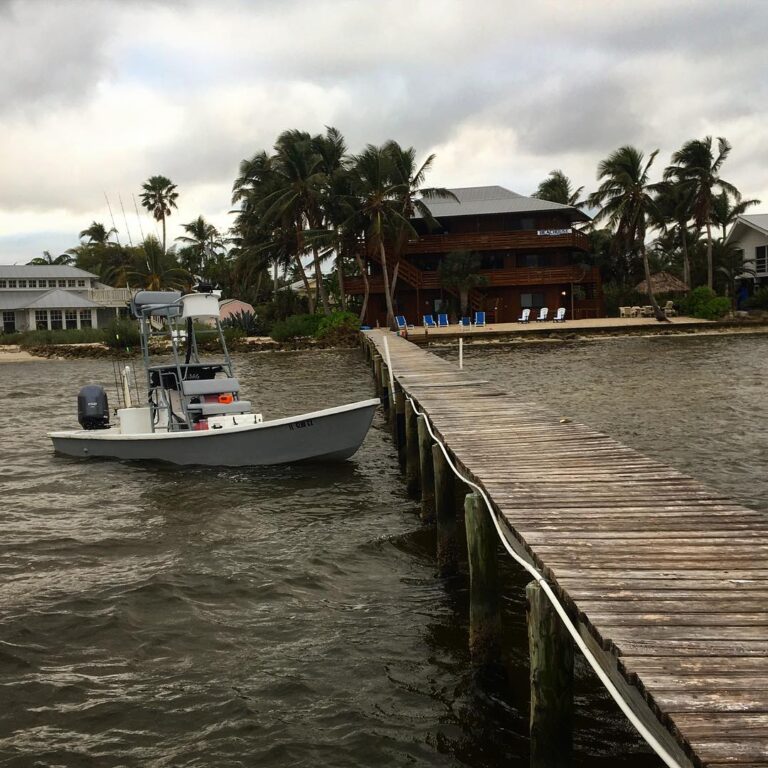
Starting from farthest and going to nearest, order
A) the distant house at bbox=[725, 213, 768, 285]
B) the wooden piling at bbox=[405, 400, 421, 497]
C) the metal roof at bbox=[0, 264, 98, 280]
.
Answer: the metal roof at bbox=[0, 264, 98, 280]
the distant house at bbox=[725, 213, 768, 285]
the wooden piling at bbox=[405, 400, 421, 497]

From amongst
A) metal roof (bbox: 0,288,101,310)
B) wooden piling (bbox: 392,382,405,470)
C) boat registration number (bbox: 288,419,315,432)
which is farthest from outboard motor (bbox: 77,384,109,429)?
metal roof (bbox: 0,288,101,310)

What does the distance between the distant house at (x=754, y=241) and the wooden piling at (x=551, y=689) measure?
57116 mm

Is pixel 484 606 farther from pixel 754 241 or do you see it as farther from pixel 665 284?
pixel 754 241

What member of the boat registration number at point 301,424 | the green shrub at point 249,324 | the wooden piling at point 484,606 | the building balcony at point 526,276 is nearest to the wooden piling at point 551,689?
the wooden piling at point 484,606

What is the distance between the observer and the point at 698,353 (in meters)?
35.6

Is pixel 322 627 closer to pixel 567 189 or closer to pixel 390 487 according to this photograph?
pixel 390 487

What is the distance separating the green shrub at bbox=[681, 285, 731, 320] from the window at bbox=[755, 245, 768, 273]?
7.30 meters

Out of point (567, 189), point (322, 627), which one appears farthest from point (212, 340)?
point (322, 627)

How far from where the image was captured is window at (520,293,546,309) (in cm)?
5425

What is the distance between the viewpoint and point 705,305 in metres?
50.2

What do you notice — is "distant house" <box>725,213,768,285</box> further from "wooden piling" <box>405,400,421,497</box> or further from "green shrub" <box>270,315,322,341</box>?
"wooden piling" <box>405,400,421,497</box>

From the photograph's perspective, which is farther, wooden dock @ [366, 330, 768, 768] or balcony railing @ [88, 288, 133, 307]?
balcony railing @ [88, 288, 133, 307]

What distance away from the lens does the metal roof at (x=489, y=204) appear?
53.4 meters

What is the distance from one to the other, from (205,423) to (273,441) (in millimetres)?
1249
